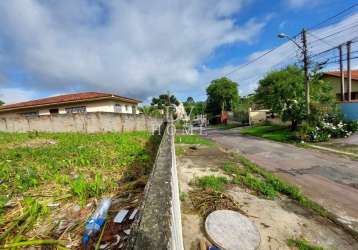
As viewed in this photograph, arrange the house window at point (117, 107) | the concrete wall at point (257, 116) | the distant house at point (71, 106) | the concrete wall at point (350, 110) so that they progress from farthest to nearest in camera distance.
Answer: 1. the concrete wall at point (257, 116)
2. the house window at point (117, 107)
3. the distant house at point (71, 106)
4. the concrete wall at point (350, 110)

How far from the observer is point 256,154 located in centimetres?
837

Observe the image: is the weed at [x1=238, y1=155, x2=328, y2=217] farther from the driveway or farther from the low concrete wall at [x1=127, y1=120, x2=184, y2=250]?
the low concrete wall at [x1=127, y1=120, x2=184, y2=250]

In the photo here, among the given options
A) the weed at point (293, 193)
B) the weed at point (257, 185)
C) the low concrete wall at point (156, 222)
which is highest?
the low concrete wall at point (156, 222)

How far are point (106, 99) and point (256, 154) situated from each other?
518 inches

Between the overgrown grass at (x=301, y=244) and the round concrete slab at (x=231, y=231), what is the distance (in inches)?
16.5

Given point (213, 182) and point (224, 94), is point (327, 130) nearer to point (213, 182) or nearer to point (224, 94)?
point (213, 182)

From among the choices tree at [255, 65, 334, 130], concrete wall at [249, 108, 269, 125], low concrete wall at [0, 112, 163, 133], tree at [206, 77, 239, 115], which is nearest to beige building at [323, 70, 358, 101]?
tree at [255, 65, 334, 130]

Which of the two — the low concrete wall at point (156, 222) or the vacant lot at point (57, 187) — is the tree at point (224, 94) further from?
the low concrete wall at point (156, 222)

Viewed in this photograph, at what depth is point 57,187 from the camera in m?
3.67

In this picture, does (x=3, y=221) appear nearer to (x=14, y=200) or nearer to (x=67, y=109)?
(x=14, y=200)

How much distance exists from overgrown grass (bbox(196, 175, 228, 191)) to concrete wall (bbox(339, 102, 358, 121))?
12440mm

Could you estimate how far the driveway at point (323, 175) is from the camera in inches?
142

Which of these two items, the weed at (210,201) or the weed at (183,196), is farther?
the weed at (183,196)

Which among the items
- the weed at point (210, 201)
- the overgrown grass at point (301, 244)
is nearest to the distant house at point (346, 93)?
the weed at point (210, 201)
